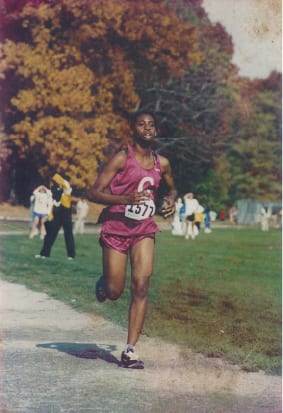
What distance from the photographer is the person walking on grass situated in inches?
221

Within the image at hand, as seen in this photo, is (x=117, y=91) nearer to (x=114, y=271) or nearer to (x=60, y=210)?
(x=60, y=210)

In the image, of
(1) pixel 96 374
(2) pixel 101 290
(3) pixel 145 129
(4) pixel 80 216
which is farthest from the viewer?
(4) pixel 80 216

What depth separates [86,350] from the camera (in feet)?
19.2

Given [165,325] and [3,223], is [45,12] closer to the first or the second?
[3,223]

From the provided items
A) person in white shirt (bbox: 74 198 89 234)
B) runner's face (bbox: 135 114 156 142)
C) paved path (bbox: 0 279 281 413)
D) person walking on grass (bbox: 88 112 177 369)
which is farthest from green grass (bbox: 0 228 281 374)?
runner's face (bbox: 135 114 156 142)

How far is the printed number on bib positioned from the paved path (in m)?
1.07

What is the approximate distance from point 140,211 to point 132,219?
10cm

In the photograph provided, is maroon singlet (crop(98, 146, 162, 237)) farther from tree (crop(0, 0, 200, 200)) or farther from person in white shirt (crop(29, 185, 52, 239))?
person in white shirt (crop(29, 185, 52, 239))

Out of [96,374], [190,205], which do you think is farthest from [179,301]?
[96,374]

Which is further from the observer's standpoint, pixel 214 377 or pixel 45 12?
pixel 45 12

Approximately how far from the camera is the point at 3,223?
660 cm

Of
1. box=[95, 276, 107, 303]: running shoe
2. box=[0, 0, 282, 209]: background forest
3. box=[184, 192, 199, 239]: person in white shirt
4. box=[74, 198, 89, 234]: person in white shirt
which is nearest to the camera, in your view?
box=[95, 276, 107, 303]: running shoe

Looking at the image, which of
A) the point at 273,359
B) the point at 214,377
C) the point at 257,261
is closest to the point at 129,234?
the point at 214,377

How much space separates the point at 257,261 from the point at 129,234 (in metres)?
8.28
